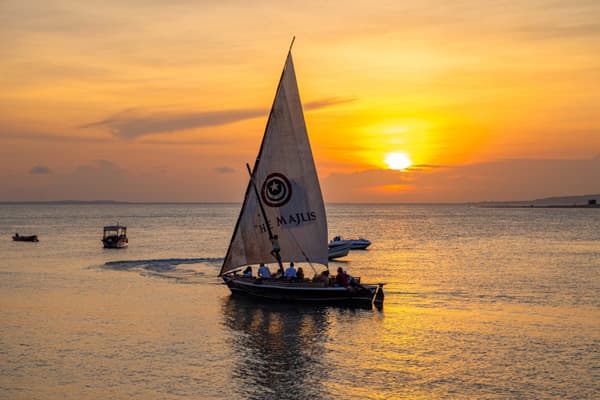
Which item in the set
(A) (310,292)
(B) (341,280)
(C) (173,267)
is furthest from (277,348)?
(C) (173,267)

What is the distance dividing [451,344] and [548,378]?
626 cm

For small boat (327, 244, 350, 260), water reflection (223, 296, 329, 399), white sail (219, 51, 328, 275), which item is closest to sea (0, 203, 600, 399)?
water reflection (223, 296, 329, 399)

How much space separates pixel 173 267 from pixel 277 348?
125ft

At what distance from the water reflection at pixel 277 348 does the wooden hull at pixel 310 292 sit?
66cm

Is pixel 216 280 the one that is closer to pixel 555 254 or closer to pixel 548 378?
pixel 548 378

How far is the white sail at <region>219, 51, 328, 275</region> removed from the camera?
4469cm

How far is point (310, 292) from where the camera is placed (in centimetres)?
4331

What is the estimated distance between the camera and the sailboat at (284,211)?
44.4m

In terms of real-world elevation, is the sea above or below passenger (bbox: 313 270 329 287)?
below

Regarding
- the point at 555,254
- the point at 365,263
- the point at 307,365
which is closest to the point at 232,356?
the point at 307,365

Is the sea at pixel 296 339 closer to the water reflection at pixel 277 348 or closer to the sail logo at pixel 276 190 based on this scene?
the water reflection at pixel 277 348

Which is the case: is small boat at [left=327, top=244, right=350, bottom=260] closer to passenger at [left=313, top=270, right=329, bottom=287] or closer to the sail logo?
the sail logo

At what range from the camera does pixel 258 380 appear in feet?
88.6

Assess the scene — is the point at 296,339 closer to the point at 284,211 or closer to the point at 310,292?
the point at 310,292
